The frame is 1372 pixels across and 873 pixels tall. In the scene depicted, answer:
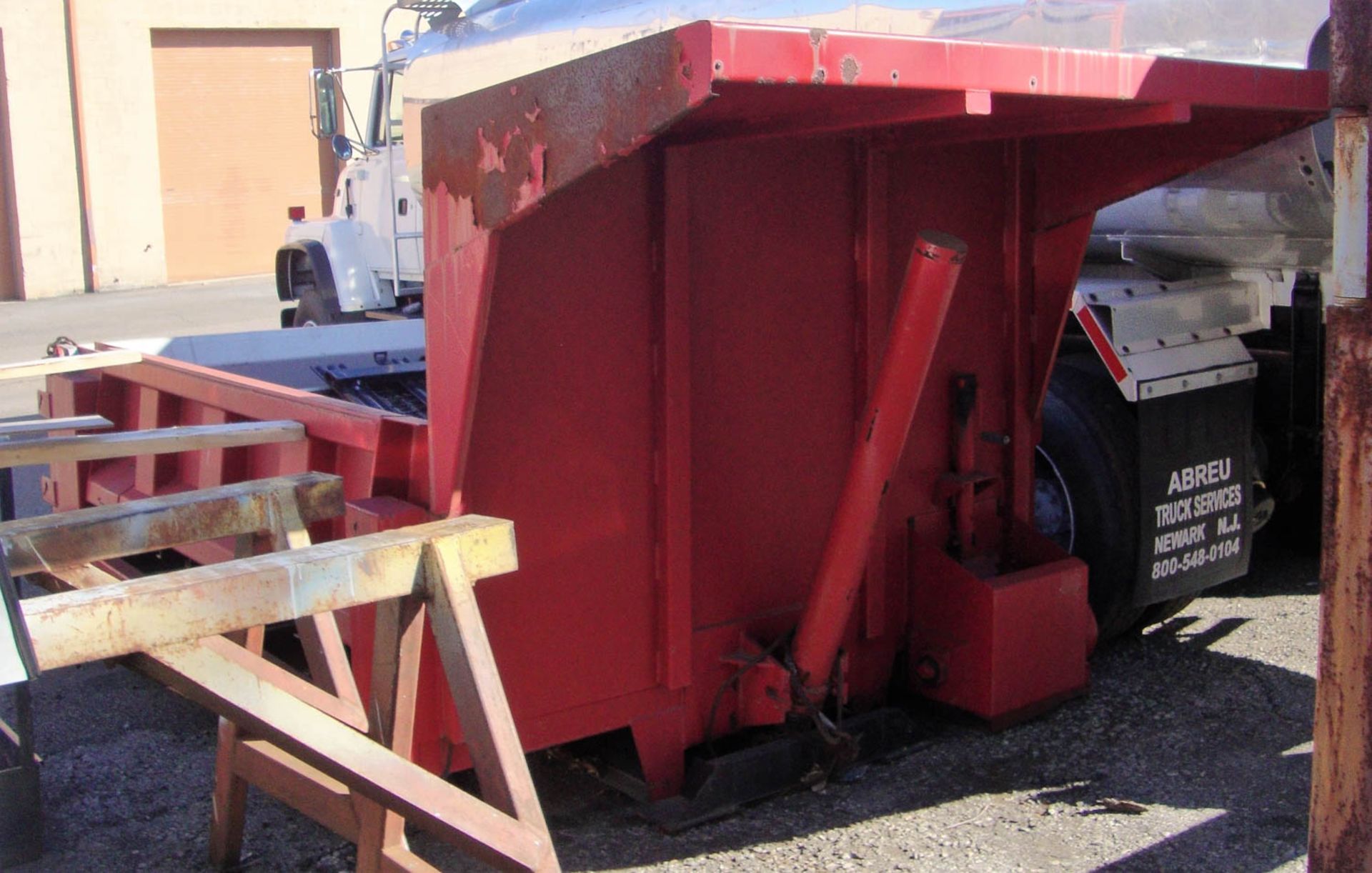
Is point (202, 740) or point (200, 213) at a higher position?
point (200, 213)

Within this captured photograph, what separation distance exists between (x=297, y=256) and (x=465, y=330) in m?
6.97

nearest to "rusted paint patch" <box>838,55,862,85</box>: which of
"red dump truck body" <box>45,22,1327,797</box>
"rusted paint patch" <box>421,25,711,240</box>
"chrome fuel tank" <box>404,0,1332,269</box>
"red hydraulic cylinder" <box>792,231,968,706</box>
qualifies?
"red dump truck body" <box>45,22,1327,797</box>

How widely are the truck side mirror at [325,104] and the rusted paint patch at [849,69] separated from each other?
6.53 m

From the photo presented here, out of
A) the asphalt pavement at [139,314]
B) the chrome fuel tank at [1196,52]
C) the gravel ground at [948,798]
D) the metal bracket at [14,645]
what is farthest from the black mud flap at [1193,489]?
the asphalt pavement at [139,314]

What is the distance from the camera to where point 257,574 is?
6.84ft

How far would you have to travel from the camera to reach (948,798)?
3512 millimetres

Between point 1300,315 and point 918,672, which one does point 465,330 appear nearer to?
point 918,672

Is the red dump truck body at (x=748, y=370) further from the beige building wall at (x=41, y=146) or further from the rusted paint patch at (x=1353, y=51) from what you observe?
the beige building wall at (x=41, y=146)

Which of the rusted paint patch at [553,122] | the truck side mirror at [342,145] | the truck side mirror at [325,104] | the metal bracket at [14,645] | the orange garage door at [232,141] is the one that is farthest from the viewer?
the orange garage door at [232,141]

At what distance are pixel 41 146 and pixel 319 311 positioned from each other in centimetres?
1109

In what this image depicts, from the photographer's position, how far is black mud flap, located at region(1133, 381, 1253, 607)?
4.23 metres

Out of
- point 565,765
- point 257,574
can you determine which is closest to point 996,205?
point 565,765

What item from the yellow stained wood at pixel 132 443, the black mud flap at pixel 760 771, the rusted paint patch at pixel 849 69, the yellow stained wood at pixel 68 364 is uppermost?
the rusted paint patch at pixel 849 69

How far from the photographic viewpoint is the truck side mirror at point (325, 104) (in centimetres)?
838
